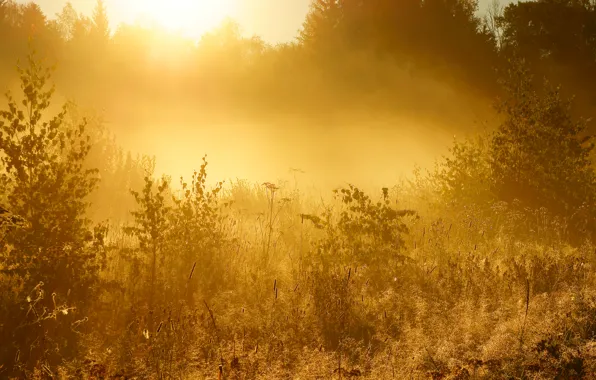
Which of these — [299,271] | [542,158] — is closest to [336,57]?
[542,158]

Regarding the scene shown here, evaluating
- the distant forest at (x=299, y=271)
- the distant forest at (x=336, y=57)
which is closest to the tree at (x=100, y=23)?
the distant forest at (x=336, y=57)

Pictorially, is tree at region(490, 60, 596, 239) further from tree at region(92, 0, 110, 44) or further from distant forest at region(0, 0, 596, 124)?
tree at region(92, 0, 110, 44)

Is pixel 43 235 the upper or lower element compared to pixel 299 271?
upper

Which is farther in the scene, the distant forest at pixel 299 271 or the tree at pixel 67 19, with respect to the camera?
the tree at pixel 67 19

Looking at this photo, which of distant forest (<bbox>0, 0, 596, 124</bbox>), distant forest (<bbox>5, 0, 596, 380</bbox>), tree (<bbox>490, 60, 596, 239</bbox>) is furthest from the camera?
distant forest (<bbox>0, 0, 596, 124</bbox>)

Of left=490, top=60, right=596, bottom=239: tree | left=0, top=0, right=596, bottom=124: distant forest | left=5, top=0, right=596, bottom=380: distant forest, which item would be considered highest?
left=0, top=0, right=596, bottom=124: distant forest

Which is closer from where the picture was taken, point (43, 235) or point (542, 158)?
point (43, 235)

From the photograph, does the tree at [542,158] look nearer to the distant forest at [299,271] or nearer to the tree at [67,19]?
the distant forest at [299,271]

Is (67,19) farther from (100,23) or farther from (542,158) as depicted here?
(542,158)

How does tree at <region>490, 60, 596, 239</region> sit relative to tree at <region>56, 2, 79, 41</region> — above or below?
below

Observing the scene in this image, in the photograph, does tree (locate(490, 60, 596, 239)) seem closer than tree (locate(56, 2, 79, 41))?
Yes

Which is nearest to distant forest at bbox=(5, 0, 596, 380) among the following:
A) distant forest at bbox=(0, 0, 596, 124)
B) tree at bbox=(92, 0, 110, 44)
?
distant forest at bbox=(0, 0, 596, 124)

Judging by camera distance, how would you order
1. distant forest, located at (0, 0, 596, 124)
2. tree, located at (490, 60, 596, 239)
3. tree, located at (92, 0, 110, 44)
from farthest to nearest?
tree, located at (92, 0, 110, 44)
distant forest, located at (0, 0, 596, 124)
tree, located at (490, 60, 596, 239)

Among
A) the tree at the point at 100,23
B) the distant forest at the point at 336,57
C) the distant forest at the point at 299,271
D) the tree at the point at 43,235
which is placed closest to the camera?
the distant forest at the point at 299,271
